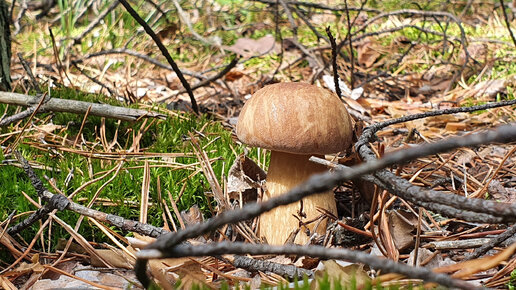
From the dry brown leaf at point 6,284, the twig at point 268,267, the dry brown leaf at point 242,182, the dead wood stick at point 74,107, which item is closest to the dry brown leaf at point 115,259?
the dry brown leaf at point 6,284

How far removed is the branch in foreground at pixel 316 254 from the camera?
80cm

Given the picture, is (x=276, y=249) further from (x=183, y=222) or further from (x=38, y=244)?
(x=38, y=244)

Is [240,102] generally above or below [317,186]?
above

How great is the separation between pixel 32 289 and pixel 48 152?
3.27ft

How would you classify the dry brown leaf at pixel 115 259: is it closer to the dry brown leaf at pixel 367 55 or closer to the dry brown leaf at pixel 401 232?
the dry brown leaf at pixel 401 232

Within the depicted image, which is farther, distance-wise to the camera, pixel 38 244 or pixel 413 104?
pixel 413 104

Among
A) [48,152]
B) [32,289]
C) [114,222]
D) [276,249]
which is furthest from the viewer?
[48,152]

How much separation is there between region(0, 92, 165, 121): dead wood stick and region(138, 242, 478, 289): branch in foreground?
6.03 feet

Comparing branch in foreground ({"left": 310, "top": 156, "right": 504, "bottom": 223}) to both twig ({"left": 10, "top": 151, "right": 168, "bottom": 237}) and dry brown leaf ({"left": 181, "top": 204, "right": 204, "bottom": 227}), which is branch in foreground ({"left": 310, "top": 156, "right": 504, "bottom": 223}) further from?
dry brown leaf ({"left": 181, "top": 204, "right": 204, "bottom": 227})

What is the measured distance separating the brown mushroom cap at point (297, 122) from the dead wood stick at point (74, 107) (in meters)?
1.09

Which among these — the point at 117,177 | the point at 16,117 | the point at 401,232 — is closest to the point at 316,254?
the point at 401,232

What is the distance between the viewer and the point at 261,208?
0.76m

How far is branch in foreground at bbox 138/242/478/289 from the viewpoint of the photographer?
2.64 feet

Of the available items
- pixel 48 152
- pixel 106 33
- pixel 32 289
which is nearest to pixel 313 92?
pixel 32 289
